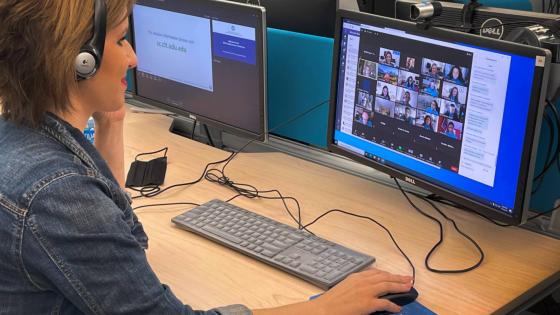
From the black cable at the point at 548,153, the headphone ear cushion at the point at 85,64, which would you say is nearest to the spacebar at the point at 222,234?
the headphone ear cushion at the point at 85,64

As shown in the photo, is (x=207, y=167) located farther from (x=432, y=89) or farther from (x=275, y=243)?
(x=432, y=89)

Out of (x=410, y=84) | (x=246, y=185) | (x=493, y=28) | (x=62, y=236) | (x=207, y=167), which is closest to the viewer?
(x=62, y=236)

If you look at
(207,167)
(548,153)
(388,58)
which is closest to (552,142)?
(548,153)

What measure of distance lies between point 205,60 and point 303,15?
0.31m

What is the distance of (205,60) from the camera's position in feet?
6.52

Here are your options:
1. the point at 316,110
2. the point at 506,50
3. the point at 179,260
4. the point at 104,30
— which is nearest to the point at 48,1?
the point at 104,30

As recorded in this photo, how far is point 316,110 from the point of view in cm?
196

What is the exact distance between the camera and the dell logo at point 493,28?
1.64m

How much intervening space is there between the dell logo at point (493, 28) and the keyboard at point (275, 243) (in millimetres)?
623

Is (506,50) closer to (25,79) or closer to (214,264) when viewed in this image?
(214,264)

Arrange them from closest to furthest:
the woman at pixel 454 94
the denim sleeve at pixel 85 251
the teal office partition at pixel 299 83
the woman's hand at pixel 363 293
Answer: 1. the denim sleeve at pixel 85 251
2. the woman's hand at pixel 363 293
3. the woman at pixel 454 94
4. the teal office partition at pixel 299 83

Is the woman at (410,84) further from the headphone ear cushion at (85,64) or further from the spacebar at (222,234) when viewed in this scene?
the headphone ear cushion at (85,64)

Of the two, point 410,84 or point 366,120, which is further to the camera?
point 366,120

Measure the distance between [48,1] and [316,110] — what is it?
1.09 m
